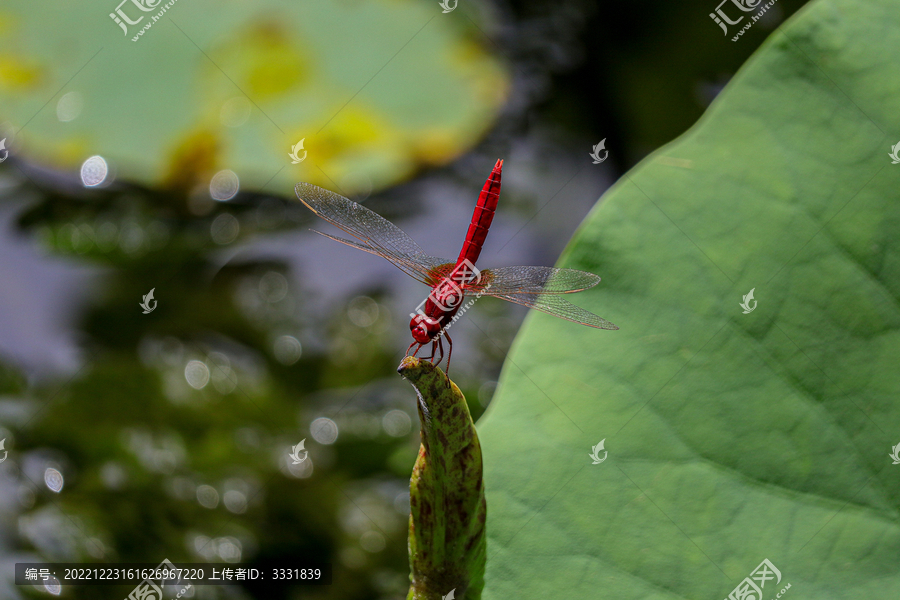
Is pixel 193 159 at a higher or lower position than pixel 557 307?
higher

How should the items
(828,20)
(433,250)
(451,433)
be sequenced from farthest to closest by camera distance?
(433,250) < (828,20) < (451,433)

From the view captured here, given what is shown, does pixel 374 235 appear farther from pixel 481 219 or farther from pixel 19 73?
pixel 19 73

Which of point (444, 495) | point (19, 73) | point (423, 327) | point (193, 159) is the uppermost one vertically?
point (19, 73)

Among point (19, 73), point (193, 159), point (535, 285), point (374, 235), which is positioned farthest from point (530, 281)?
point (19, 73)

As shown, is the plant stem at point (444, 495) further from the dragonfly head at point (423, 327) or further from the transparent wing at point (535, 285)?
the transparent wing at point (535, 285)

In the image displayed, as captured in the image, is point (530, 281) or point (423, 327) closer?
point (423, 327)

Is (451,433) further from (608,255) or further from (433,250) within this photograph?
(433,250)

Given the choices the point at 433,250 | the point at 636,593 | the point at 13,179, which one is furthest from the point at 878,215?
the point at 13,179

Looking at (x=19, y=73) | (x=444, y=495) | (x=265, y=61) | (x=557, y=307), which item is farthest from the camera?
(x=265, y=61)
